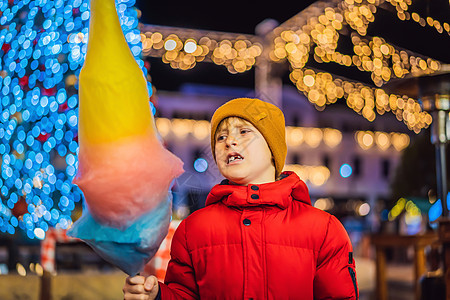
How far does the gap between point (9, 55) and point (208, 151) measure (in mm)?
1035

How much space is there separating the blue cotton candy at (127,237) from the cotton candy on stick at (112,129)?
21 mm

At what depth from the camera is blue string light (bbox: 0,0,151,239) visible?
2486 mm

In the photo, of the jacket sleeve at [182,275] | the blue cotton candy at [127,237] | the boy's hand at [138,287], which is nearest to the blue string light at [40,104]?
the jacket sleeve at [182,275]

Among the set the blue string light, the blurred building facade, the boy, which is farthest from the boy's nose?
the blurred building facade

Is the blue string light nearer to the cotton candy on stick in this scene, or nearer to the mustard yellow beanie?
the mustard yellow beanie

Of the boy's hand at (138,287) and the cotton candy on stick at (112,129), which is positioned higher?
the cotton candy on stick at (112,129)

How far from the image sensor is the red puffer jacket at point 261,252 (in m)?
1.84

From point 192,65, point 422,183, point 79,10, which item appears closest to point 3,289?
point 79,10

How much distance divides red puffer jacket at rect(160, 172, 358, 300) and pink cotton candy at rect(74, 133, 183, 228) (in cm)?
51

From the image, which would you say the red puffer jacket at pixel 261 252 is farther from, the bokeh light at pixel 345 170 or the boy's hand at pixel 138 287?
the bokeh light at pixel 345 170

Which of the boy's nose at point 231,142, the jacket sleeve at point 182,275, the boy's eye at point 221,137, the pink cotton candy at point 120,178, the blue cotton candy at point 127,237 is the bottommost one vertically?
the jacket sleeve at point 182,275

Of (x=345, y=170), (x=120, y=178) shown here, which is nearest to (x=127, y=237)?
(x=120, y=178)

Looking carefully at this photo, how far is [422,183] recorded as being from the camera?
17016mm

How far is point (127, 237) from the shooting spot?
136cm
